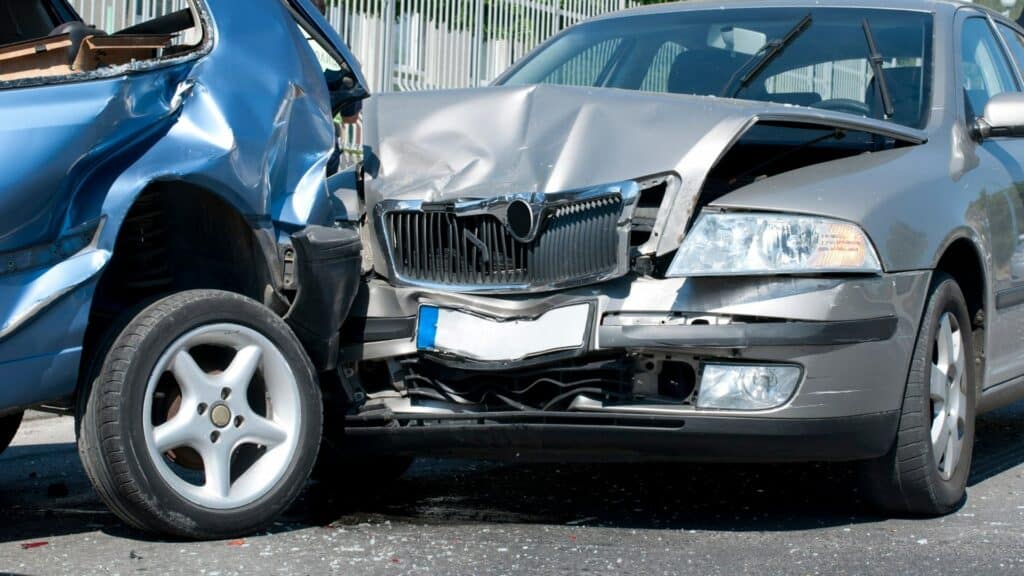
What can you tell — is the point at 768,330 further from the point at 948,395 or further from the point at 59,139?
the point at 59,139

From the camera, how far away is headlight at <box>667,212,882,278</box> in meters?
4.31

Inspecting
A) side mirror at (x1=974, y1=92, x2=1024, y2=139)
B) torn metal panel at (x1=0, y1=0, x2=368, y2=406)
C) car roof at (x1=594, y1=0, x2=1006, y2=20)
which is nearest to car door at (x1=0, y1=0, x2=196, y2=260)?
torn metal panel at (x1=0, y1=0, x2=368, y2=406)

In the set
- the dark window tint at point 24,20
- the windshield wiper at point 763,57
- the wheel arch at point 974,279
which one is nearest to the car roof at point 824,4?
the windshield wiper at point 763,57

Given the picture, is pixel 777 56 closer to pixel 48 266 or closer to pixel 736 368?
pixel 736 368

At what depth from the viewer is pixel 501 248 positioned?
15.1ft

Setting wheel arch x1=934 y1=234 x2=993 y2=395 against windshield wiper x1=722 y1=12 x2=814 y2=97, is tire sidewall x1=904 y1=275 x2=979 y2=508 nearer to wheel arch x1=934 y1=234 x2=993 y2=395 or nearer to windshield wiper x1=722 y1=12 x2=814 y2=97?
wheel arch x1=934 y1=234 x2=993 y2=395

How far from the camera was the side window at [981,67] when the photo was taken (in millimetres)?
5809

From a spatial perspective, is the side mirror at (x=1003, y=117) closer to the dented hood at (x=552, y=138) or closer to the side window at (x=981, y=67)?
the side window at (x=981, y=67)

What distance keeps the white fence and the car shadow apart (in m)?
6.34

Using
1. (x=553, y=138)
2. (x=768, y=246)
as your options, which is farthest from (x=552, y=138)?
(x=768, y=246)

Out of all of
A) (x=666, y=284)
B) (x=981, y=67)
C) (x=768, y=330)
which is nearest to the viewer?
(x=768, y=330)

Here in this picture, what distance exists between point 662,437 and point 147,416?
1446 mm

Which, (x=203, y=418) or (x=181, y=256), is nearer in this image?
(x=203, y=418)

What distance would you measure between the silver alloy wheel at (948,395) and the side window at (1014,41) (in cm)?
209
